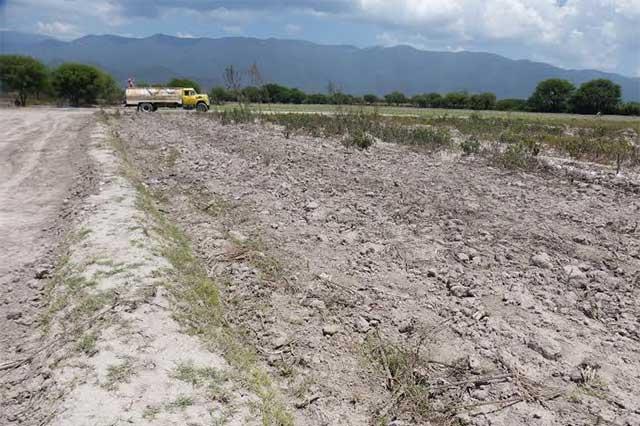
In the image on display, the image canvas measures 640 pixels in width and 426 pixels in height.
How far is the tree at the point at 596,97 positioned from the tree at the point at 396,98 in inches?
839

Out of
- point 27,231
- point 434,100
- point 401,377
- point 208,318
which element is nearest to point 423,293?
point 401,377

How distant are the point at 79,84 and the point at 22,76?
6.03 metres

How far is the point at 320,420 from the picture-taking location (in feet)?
10.5

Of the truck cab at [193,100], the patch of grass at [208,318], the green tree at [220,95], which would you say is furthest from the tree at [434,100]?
the patch of grass at [208,318]

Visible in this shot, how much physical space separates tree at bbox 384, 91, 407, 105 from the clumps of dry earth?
2161 inches

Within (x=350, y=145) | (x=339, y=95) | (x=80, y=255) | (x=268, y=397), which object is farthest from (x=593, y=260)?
(x=339, y=95)

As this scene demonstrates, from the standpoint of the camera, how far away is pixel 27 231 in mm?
6637

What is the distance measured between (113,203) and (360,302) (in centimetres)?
440

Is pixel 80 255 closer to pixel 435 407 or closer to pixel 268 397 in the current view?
pixel 268 397

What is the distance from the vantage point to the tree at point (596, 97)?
57.2 m

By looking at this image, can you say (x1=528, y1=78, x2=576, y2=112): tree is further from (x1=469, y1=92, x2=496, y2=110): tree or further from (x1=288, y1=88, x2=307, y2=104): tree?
(x1=288, y1=88, x2=307, y2=104): tree

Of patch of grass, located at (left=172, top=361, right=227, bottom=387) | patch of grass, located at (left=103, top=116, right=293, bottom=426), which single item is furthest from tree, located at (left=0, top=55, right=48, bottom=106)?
patch of grass, located at (left=172, top=361, right=227, bottom=387)

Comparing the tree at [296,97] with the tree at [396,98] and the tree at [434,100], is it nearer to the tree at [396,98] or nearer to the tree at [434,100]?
the tree at [396,98]

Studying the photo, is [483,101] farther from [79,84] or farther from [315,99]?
[79,84]
